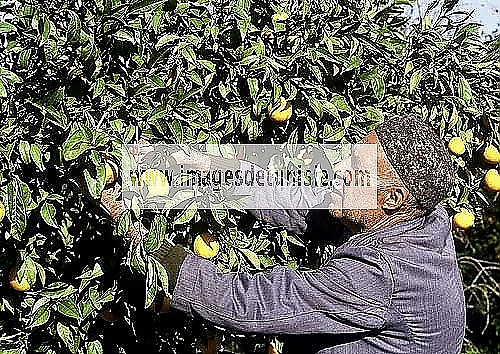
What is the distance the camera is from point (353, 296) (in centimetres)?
171

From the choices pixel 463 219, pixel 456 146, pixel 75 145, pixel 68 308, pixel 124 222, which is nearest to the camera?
pixel 75 145

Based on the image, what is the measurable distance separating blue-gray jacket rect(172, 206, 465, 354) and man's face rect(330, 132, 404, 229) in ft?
0.13

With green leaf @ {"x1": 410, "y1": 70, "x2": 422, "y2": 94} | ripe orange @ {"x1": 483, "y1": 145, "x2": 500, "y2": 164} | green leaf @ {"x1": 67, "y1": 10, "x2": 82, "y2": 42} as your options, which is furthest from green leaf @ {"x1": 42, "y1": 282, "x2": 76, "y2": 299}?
ripe orange @ {"x1": 483, "y1": 145, "x2": 500, "y2": 164}

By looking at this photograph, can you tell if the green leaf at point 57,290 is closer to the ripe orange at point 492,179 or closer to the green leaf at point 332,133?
the green leaf at point 332,133

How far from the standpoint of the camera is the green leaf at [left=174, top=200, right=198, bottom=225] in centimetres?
181

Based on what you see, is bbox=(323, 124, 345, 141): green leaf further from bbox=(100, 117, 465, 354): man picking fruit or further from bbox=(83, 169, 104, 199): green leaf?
bbox=(83, 169, 104, 199): green leaf

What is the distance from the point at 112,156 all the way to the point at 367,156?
61 cm

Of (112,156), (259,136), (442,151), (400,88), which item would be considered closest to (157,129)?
(112,156)

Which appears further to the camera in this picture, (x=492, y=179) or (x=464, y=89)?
(x=492, y=179)

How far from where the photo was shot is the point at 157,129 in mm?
1737

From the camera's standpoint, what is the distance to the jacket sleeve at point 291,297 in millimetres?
1713

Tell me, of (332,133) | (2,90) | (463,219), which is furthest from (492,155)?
(2,90)

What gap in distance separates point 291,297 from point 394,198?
34 centimetres

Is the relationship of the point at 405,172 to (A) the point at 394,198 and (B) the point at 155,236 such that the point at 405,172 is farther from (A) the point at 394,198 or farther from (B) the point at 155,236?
(B) the point at 155,236
